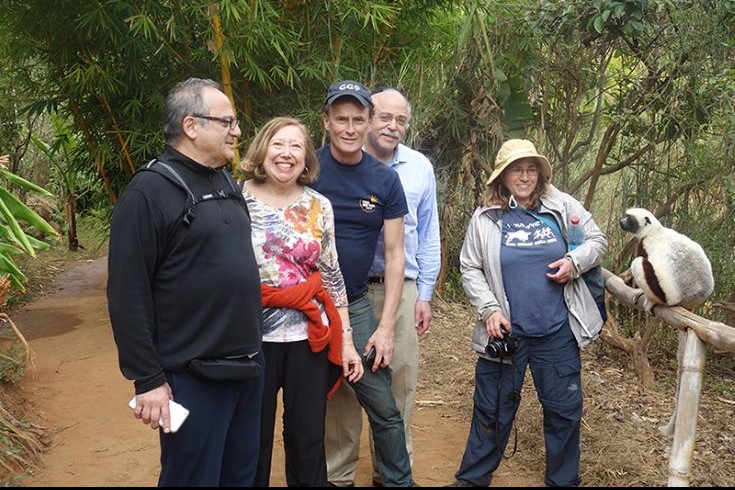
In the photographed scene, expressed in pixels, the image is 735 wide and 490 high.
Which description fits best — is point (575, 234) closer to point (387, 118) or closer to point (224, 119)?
point (387, 118)

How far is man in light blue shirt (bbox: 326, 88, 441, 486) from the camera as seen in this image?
11.2ft

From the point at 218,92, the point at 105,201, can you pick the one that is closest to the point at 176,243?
the point at 218,92

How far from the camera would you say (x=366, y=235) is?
10.3ft

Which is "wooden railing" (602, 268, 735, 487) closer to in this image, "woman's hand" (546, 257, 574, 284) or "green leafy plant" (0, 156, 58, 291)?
"woman's hand" (546, 257, 574, 284)

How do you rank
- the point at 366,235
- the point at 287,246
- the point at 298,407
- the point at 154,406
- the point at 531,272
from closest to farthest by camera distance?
the point at 154,406 < the point at 287,246 < the point at 298,407 < the point at 366,235 < the point at 531,272

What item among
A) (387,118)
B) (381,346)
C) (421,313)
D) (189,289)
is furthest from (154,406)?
(387,118)

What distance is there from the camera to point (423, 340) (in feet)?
21.9

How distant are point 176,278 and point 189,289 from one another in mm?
51

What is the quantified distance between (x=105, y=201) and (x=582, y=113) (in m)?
5.60

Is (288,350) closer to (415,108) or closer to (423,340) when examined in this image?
(423,340)

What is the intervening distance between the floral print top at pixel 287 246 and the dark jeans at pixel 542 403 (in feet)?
3.65

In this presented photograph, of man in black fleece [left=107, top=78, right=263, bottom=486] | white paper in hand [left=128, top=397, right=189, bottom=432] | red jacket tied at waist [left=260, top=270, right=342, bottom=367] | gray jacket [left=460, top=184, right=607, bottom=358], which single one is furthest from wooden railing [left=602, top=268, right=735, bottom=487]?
white paper in hand [left=128, top=397, right=189, bottom=432]

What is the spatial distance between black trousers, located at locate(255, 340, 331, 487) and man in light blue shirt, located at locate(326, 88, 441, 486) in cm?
50

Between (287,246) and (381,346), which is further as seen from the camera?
(381,346)
